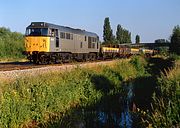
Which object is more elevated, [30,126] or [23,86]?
[23,86]

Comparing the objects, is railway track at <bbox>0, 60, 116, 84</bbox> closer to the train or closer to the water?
the water

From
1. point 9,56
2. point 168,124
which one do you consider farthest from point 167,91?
point 9,56

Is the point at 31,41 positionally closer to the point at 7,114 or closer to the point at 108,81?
the point at 108,81

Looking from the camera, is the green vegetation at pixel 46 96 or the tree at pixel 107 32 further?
the tree at pixel 107 32

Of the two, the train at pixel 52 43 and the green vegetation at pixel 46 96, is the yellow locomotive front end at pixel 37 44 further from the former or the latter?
the green vegetation at pixel 46 96

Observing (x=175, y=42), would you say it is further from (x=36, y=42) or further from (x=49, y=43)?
(x=36, y=42)

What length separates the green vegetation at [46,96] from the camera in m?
15.1

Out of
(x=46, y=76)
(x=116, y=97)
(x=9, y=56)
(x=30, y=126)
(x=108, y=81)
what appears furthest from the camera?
(x=9, y=56)

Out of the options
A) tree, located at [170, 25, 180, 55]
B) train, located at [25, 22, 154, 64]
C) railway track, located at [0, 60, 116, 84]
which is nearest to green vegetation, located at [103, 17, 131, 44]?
tree, located at [170, 25, 180, 55]

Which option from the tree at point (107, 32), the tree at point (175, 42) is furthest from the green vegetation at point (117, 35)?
the tree at point (175, 42)

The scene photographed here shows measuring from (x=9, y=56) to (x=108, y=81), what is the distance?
31084 mm

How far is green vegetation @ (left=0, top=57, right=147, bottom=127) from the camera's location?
49.5 feet

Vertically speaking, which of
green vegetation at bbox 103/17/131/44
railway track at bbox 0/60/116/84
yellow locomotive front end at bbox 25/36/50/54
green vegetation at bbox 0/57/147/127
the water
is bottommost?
the water

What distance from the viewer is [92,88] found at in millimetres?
25828
